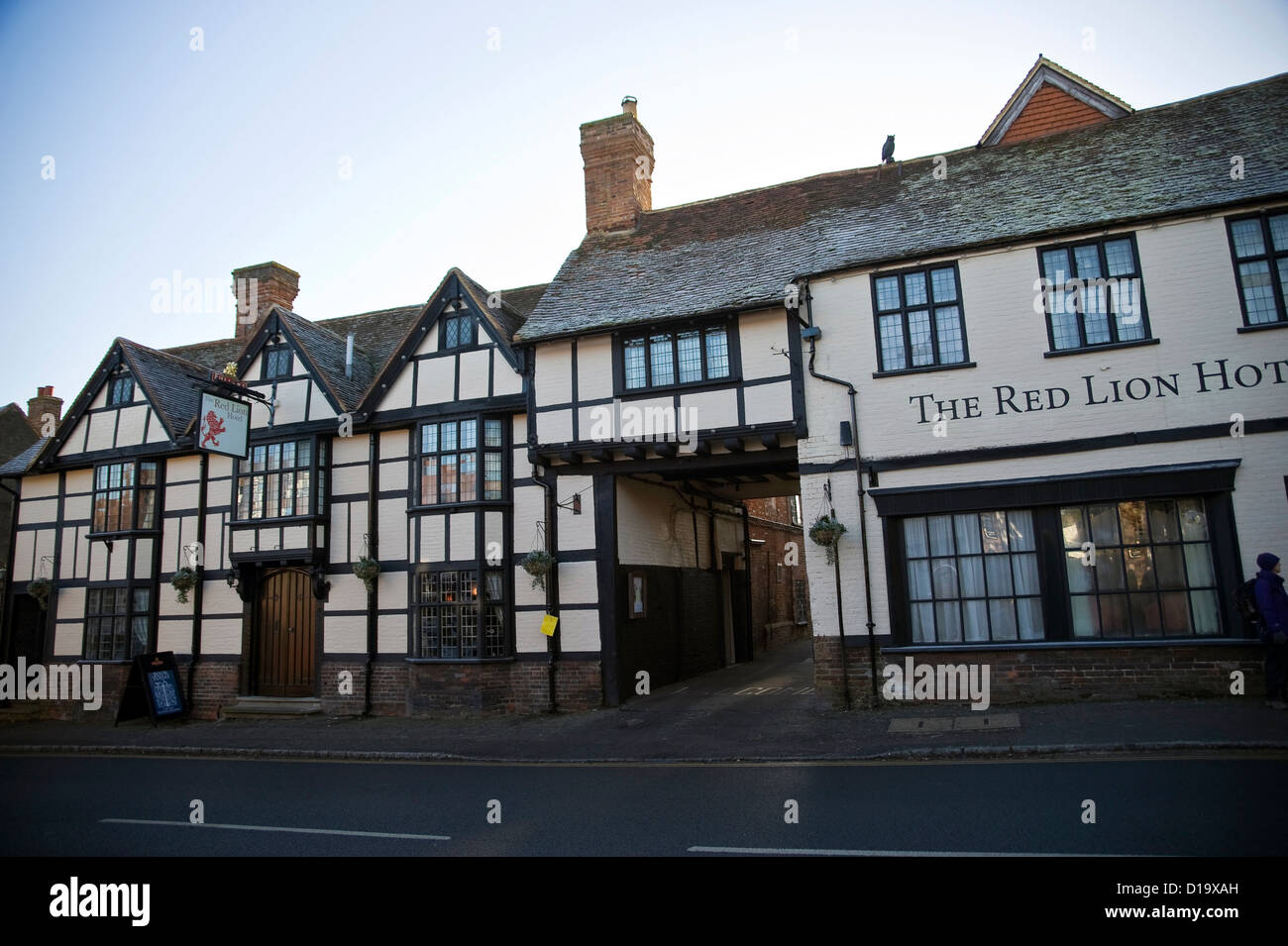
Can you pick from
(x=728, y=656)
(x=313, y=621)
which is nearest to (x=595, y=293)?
(x=313, y=621)

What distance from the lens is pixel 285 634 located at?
18047 millimetres

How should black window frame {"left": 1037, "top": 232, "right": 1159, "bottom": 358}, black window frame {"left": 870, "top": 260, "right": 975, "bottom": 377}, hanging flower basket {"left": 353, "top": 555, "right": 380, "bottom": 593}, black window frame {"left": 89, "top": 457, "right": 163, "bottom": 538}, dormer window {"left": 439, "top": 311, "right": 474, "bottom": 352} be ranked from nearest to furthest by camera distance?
1. black window frame {"left": 1037, "top": 232, "right": 1159, "bottom": 358}
2. black window frame {"left": 870, "top": 260, "right": 975, "bottom": 377}
3. hanging flower basket {"left": 353, "top": 555, "right": 380, "bottom": 593}
4. dormer window {"left": 439, "top": 311, "right": 474, "bottom": 352}
5. black window frame {"left": 89, "top": 457, "right": 163, "bottom": 538}

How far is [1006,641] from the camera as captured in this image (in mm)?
12531

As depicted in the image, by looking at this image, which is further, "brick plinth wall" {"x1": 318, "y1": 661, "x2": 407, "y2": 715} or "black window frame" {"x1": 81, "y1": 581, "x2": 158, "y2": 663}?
"black window frame" {"x1": 81, "y1": 581, "x2": 158, "y2": 663}

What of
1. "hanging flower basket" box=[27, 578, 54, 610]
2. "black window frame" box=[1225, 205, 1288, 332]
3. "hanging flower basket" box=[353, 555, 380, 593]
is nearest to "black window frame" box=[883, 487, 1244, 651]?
"black window frame" box=[1225, 205, 1288, 332]

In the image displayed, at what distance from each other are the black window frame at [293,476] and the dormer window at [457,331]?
3.60 meters

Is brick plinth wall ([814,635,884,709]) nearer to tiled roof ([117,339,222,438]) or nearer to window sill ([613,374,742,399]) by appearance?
window sill ([613,374,742,399])

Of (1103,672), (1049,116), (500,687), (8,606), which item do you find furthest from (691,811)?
(8,606)

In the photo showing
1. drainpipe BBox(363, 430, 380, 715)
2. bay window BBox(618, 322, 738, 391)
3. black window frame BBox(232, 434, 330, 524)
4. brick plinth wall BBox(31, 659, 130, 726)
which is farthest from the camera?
brick plinth wall BBox(31, 659, 130, 726)

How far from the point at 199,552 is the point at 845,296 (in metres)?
15.4

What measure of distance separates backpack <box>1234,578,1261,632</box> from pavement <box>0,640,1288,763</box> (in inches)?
43.6

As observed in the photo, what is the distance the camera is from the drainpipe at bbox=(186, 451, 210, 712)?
18.7 meters
